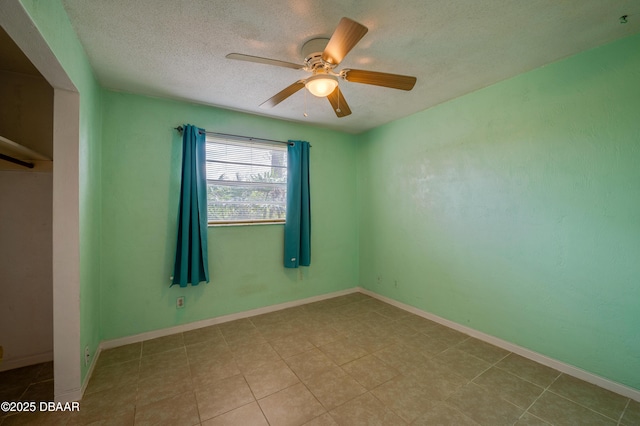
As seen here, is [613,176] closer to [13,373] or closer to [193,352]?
[193,352]

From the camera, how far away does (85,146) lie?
73.8 inches

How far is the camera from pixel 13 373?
2.00 m

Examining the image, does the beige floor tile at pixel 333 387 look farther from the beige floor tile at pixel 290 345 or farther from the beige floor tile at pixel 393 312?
the beige floor tile at pixel 393 312

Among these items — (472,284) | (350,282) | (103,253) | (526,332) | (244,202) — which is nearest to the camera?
(526,332)

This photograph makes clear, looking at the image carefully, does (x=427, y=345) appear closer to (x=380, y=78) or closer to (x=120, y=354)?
(x=380, y=78)

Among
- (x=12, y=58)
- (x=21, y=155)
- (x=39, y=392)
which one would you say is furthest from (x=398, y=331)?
(x=12, y=58)

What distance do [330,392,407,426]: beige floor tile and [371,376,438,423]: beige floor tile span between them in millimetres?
49

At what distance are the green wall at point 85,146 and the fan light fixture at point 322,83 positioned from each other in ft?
4.43

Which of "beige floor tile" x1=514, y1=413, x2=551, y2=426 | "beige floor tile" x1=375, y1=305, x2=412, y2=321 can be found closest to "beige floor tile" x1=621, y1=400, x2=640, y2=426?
"beige floor tile" x1=514, y1=413, x2=551, y2=426

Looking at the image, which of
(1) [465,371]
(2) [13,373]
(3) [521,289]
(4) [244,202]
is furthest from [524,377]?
(2) [13,373]

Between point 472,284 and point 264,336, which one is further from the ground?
point 472,284

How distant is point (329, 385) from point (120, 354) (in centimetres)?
197

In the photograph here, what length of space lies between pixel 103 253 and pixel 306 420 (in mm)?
2379

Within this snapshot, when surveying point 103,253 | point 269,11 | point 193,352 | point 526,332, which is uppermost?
point 269,11
